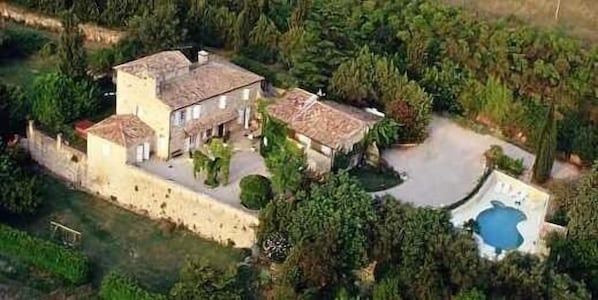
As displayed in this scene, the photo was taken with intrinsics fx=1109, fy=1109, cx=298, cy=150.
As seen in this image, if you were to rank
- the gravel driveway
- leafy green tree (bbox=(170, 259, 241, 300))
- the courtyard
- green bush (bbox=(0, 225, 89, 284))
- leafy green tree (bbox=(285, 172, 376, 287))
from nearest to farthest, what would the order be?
leafy green tree (bbox=(170, 259, 241, 300)) → leafy green tree (bbox=(285, 172, 376, 287)) → green bush (bbox=(0, 225, 89, 284)) → the courtyard → the gravel driveway

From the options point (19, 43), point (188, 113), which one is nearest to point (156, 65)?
point (188, 113)

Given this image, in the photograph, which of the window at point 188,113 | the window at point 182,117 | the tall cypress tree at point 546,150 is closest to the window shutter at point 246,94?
the window at point 188,113

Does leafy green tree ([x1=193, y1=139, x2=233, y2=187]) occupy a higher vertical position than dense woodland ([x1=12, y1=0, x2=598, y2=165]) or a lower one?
lower

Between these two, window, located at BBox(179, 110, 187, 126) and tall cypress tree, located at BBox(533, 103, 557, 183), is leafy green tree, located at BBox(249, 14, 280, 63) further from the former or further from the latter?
tall cypress tree, located at BBox(533, 103, 557, 183)

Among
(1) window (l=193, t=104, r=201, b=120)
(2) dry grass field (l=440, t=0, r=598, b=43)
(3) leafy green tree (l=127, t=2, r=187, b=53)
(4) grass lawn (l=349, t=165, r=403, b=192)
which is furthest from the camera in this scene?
(2) dry grass field (l=440, t=0, r=598, b=43)

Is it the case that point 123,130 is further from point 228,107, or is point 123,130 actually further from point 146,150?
point 228,107

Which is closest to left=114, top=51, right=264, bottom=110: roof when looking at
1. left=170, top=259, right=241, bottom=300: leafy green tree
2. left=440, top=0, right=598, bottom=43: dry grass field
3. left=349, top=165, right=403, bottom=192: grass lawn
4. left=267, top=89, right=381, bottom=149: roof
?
left=267, top=89, right=381, bottom=149: roof

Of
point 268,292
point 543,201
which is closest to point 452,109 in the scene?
point 543,201

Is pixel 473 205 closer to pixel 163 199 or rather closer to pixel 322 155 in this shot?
pixel 322 155
